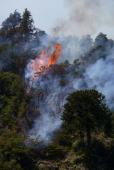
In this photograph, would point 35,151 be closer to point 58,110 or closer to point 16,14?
point 58,110

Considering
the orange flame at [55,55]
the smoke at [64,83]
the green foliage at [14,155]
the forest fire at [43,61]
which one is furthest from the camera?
the orange flame at [55,55]

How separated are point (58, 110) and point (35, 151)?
1664 cm

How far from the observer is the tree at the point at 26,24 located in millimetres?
151875

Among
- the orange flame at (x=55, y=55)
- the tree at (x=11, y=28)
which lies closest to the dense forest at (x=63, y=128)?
the orange flame at (x=55, y=55)

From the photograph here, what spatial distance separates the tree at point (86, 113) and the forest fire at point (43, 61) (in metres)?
33.6

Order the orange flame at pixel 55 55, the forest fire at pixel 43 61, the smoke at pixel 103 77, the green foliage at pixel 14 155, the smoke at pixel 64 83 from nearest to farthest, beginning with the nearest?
the green foliage at pixel 14 155 < the smoke at pixel 64 83 < the smoke at pixel 103 77 < the forest fire at pixel 43 61 < the orange flame at pixel 55 55

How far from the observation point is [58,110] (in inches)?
4072

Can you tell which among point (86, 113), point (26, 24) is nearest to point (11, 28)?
point (26, 24)

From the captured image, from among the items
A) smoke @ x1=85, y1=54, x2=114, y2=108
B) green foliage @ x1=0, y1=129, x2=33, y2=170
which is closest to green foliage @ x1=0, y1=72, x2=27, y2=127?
green foliage @ x1=0, y1=129, x2=33, y2=170

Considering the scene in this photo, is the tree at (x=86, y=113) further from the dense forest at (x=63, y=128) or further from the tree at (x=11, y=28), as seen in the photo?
the tree at (x=11, y=28)

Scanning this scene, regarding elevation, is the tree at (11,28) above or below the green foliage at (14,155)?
above

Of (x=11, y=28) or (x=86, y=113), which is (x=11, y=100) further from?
(x=11, y=28)

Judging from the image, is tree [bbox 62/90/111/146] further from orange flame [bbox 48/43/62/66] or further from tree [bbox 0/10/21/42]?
tree [bbox 0/10/21/42]

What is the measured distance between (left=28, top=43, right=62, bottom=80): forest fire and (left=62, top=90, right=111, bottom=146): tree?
33.6 meters
